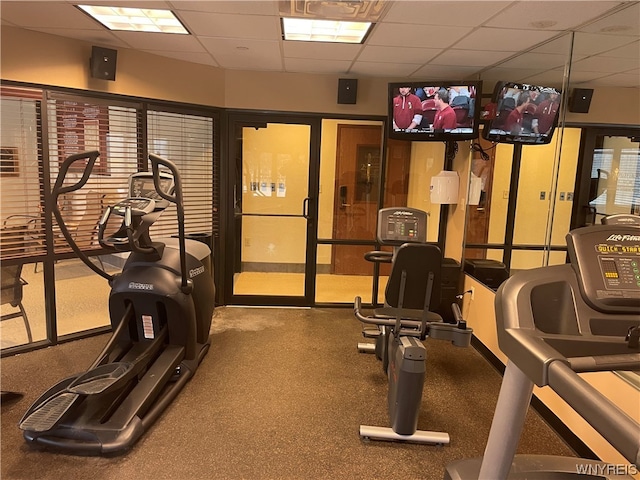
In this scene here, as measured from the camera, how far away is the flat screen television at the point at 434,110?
3.97 m

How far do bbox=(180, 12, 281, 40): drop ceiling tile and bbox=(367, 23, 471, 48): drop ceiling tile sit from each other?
0.76m

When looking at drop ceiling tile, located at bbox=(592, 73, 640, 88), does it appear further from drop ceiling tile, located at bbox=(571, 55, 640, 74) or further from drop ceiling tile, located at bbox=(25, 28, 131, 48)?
drop ceiling tile, located at bbox=(25, 28, 131, 48)

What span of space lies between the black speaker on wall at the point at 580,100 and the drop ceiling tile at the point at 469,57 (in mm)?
720

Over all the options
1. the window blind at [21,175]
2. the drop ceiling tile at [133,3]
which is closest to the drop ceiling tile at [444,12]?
the drop ceiling tile at [133,3]

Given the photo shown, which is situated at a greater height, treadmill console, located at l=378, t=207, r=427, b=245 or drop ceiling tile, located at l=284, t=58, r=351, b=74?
drop ceiling tile, located at l=284, t=58, r=351, b=74

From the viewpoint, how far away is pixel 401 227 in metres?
3.56

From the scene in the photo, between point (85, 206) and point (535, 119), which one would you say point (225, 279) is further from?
point (535, 119)

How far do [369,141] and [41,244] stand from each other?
3.49 metres

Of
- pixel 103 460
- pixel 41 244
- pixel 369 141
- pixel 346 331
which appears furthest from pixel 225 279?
pixel 103 460

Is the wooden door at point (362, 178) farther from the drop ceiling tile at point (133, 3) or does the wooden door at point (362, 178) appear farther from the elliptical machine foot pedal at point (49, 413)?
the elliptical machine foot pedal at point (49, 413)

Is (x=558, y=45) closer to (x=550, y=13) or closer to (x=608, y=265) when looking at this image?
(x=550, y=13)

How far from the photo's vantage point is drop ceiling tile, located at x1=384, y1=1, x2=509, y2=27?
8.71 ft

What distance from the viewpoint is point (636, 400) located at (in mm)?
2346

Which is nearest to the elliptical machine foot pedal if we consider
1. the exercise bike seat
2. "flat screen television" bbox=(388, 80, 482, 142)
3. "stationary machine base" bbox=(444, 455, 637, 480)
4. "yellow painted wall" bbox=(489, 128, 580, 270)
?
the exercise bike seat
